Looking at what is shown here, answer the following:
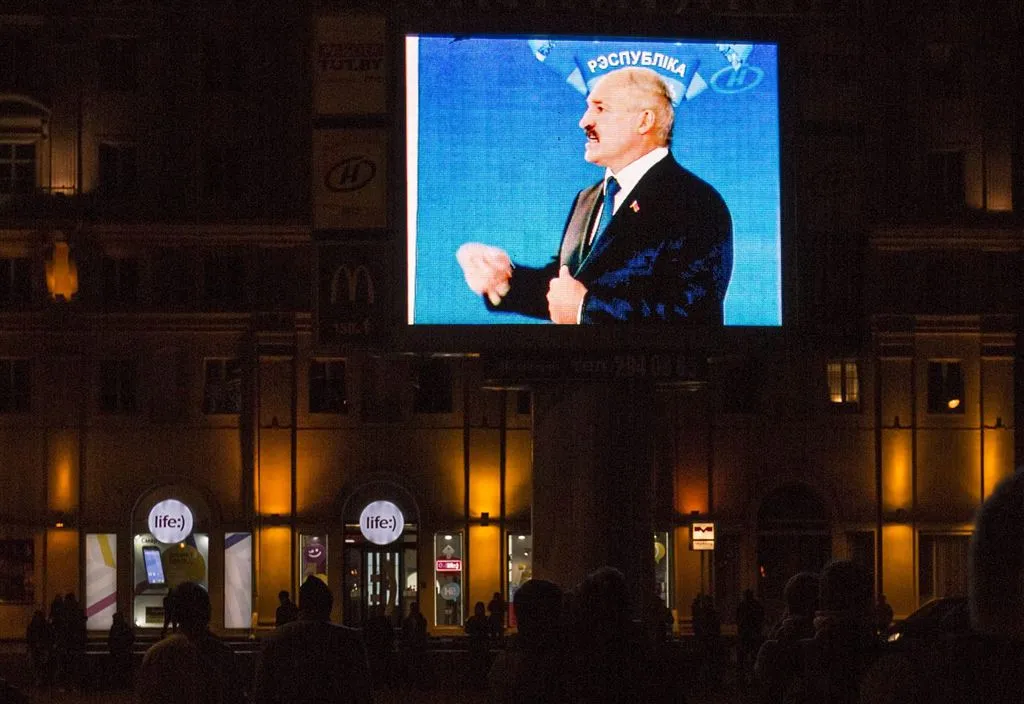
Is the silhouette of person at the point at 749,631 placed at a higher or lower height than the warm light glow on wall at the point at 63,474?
lower

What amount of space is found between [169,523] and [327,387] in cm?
577

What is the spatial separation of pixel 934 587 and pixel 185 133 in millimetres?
24793

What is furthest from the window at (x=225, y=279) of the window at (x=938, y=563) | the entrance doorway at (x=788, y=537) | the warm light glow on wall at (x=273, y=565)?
the window at (x=938, y=563)

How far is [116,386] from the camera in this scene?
4784cm

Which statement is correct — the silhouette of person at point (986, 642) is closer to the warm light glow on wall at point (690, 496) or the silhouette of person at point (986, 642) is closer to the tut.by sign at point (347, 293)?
Answer: the tut.by sign at point (347, 293)

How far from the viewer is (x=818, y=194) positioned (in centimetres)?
2989

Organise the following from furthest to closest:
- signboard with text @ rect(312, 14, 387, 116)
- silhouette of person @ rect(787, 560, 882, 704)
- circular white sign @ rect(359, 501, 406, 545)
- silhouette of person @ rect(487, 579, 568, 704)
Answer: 1. circular white sign @ rect(359, 501, 406, 545)
2. signboard with text @ rect(312, 14, 387, 116)
3. silhouette of person @ rect(787, 560, 882, 704)
4. silhouette of person @ rect(487, 579, 568, 704)

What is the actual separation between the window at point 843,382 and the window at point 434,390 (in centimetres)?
1090

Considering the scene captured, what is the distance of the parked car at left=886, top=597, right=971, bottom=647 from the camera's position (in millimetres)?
3678

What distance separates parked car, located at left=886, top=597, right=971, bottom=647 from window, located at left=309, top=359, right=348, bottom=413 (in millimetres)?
43887

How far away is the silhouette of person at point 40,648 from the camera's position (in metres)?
35.5

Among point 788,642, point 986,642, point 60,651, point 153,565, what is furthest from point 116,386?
point 986,642

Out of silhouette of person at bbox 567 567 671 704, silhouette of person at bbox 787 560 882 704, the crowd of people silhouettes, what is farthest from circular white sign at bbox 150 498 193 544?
→ silhouette of person at bbox 567 567 671 704

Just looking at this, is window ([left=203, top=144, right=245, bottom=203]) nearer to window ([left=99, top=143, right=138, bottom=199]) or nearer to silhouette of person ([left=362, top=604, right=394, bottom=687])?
window ([left=99, top=143, right=138, bottom=199])
